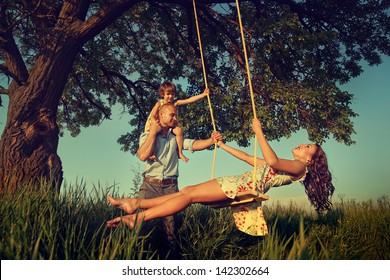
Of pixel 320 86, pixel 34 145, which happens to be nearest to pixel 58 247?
pixel 34 145

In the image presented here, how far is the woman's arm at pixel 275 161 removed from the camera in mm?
3986

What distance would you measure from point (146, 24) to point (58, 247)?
739 cm

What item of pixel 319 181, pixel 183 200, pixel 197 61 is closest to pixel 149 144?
pixel 183 200

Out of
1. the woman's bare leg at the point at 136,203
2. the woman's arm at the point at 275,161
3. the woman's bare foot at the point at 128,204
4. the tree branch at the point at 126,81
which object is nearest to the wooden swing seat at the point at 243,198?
the woman's arm at the point at 275,161

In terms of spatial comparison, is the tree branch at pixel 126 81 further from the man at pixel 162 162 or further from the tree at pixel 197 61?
the man at pixel 162 162

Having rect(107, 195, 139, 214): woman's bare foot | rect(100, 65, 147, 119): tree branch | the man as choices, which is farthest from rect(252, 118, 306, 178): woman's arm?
rect(100, 65, 147, 119): tree branch

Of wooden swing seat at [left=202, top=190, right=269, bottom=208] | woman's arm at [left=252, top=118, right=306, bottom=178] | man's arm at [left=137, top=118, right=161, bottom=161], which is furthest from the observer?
man's arm at [left=137, top=118, right=161, bottom=161]

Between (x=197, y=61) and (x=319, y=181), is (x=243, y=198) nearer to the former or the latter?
(x=319, y=181)

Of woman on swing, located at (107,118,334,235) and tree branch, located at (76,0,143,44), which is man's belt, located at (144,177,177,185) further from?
tree branch, located at (76,0,143,44)

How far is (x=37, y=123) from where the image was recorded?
6.65 meters

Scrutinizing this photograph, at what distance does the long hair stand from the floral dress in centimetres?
32

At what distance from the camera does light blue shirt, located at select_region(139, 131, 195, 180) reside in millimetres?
4715

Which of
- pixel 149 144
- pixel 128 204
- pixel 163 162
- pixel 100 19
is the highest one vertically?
pixel 100 19

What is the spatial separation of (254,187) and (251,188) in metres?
0.41
